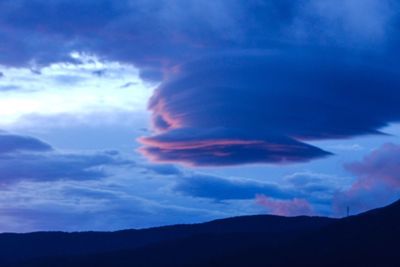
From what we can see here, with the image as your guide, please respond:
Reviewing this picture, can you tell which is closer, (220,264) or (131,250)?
(220,264)

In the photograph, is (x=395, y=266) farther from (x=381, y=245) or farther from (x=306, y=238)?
(x=306, y=238)

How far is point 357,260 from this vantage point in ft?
403

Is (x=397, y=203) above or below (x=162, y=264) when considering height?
above

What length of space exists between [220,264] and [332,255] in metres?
22.5

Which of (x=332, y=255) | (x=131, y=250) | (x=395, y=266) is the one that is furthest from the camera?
(x=131, y=250)

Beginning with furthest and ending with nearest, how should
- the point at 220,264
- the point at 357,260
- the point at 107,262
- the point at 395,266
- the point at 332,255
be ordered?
the point at 107,262 → the point at 220,264 → the point at 332,255 → the point at 357,260 → the point at 395,266

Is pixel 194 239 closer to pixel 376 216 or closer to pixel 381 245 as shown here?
pixel 376 216

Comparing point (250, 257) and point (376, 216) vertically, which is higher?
point (376, 216)

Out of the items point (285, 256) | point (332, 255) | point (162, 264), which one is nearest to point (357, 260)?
point (332, 255)

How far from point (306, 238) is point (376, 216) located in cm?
1581

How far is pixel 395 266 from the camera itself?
115 metres

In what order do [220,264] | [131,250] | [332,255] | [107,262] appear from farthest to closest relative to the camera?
[131,250], [107,262], [220,264], [332,255]

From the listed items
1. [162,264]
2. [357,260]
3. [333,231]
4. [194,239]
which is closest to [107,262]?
[162,264]

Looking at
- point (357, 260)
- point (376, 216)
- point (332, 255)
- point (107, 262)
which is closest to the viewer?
point (357, 260)
